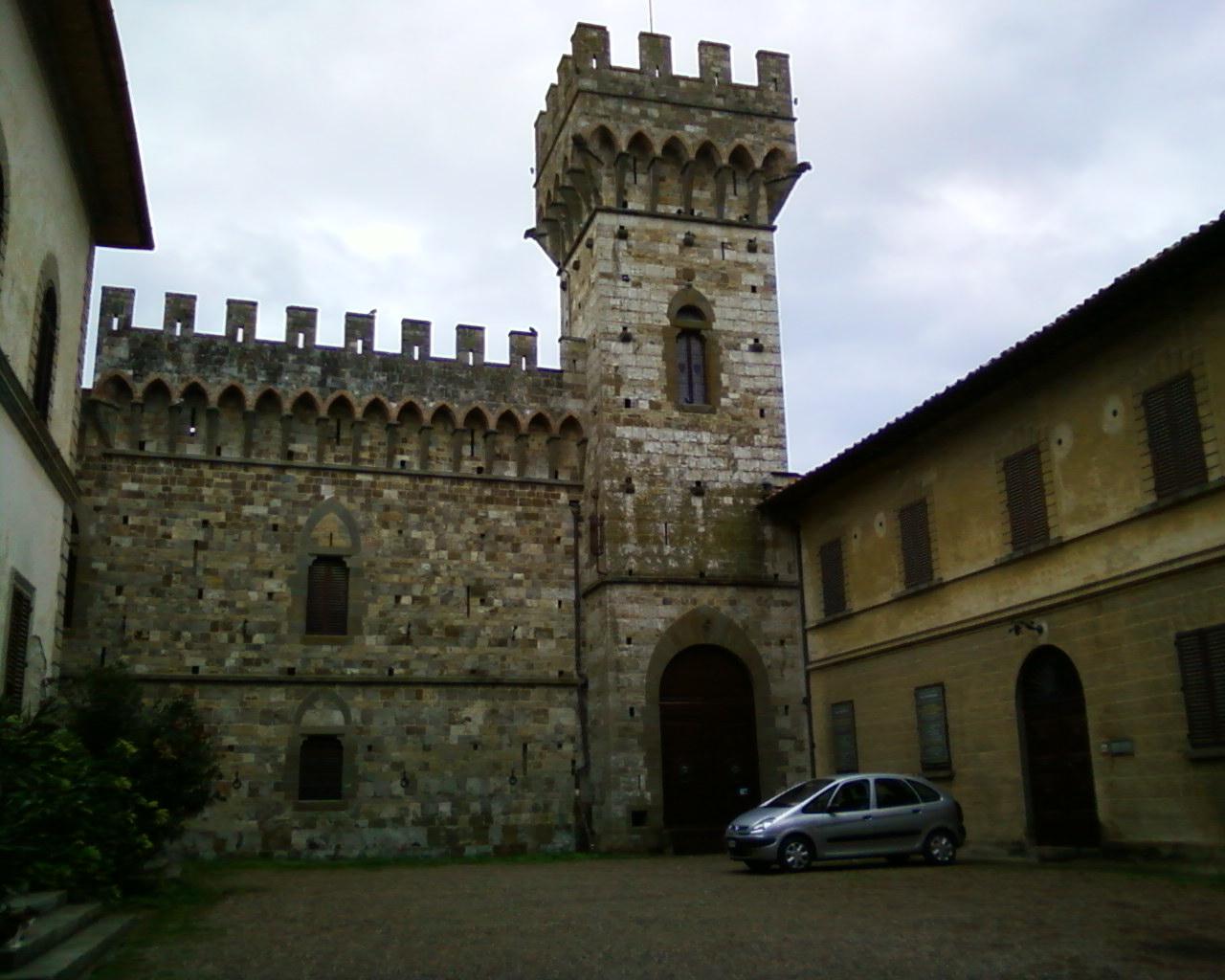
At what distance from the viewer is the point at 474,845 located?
74.2 ft

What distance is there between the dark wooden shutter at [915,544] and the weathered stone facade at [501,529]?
12.8 ft

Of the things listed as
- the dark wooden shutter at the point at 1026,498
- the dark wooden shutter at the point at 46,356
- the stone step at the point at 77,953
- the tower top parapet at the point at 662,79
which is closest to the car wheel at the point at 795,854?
the dark wooden shutter at the point at 1026,498

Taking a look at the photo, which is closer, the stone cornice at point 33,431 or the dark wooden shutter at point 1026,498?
the stone cornice at point 33,431

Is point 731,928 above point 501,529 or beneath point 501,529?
beneath

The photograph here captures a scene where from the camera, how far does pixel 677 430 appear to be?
2445cm

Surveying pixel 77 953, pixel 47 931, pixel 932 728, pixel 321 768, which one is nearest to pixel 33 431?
pixel 47 931

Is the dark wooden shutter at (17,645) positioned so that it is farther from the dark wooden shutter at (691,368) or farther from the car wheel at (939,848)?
the dark wooden shutter at (691,368)

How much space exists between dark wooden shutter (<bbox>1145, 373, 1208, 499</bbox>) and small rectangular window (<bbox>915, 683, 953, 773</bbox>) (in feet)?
19.1

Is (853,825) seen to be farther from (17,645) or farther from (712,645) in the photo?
(17,645)

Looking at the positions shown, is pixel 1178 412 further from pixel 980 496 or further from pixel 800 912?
pixel 800 912

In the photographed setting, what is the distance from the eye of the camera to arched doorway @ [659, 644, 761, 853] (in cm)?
2258

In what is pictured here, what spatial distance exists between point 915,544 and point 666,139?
10279 mm

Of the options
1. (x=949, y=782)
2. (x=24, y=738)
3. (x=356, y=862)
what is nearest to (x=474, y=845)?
(x=356, y=862)

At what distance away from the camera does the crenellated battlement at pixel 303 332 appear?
22.8 meters
